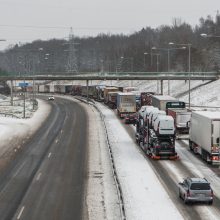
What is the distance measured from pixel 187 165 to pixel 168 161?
8.19ft

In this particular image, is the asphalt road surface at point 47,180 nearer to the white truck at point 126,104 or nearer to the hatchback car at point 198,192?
the hatchback car at point 198,192

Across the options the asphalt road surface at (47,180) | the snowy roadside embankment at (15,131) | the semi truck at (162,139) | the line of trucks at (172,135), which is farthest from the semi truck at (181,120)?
the snowy roadside embankment at (15,131)

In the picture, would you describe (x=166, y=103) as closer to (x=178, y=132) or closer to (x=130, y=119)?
(x=178, y=132)

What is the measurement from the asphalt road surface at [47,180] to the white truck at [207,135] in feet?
32.2

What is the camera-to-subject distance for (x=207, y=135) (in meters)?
46.6

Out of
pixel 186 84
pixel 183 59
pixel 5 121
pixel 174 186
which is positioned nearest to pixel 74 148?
pixel 174 186

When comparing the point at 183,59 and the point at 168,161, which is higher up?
the point at 183,59

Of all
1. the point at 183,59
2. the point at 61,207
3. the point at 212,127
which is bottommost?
the point at 61,207

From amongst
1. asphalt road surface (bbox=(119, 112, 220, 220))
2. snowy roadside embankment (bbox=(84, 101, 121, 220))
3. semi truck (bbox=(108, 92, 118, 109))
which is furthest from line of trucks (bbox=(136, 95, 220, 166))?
semi truck (bbox=(108, 92, 118, 109))

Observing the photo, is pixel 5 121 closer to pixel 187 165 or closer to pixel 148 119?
pixel 148 119

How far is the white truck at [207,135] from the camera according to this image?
45.4m

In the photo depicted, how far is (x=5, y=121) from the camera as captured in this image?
86.2 metres

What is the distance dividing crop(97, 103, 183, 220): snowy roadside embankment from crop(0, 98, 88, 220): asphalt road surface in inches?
111

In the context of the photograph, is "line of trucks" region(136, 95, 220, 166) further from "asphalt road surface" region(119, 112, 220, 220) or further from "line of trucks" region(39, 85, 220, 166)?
"asphalt road surface" region(119, 112, 220, 220)
